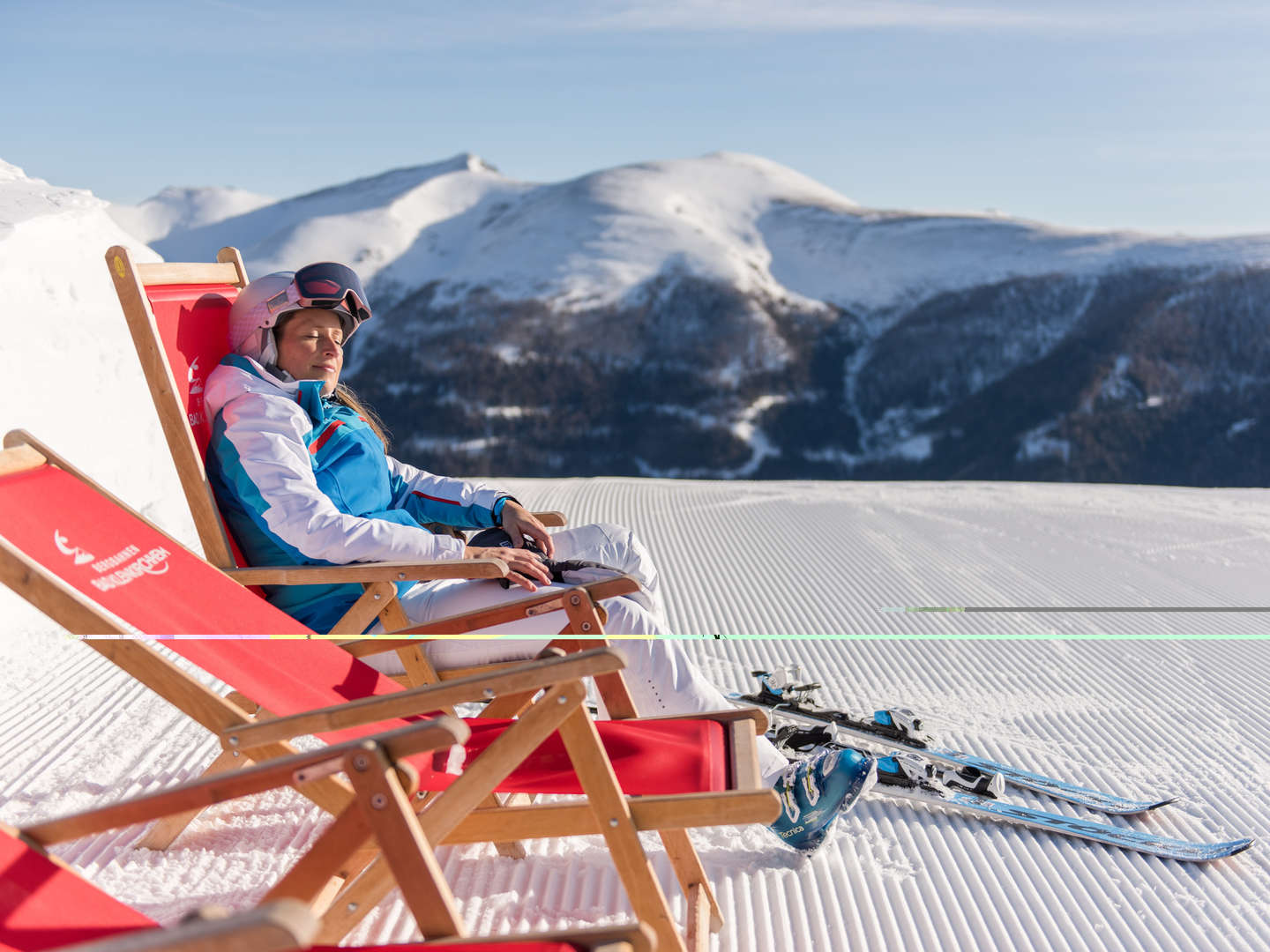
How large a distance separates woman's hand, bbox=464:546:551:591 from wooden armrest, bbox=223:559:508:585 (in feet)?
0.21

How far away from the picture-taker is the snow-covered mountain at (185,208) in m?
103

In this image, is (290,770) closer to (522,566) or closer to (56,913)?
(56,913)

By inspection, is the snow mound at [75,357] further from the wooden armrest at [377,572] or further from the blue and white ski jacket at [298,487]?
the wooden armrest at [377,572]

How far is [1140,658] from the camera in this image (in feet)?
13.3

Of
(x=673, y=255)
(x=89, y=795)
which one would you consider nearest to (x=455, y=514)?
(x=89, y=795)

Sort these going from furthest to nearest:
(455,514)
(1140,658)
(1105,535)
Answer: (1105,535), (1140,658), (455,514)

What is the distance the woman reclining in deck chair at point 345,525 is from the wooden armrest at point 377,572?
8 cm

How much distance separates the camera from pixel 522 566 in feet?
7.38

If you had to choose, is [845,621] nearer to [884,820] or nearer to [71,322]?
[884,820]

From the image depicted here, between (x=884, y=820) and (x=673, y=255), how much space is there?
79764 mm

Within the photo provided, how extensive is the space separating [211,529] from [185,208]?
4629 inches

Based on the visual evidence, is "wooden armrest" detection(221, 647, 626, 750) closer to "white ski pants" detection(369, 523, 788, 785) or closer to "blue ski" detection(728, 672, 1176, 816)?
"white ski pants" detection(369, 523, 788, 785)

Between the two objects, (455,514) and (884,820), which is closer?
(884,820)

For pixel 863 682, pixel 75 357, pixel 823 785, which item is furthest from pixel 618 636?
pixel 75 357
